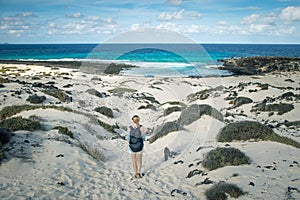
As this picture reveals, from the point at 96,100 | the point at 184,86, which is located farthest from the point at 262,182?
the point at 184,86

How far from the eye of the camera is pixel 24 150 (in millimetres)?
9508

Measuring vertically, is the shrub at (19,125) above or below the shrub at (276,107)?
above

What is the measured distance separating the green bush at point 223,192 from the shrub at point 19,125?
766 centimetres

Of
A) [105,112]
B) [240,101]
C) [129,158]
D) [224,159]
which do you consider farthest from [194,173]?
[240,101]

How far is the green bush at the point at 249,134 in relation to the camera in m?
12.0

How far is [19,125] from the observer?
37.6ft

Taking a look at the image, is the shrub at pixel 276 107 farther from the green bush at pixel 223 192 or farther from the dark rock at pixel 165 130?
the green bush at pixel 223 192

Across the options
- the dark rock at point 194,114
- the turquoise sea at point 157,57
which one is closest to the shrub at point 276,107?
the dark rock at point 194,114

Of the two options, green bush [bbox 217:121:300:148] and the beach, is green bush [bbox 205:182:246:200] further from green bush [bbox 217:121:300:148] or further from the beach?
green bush [bbox 217:121:300:148]

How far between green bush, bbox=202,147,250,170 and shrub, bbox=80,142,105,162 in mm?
3904

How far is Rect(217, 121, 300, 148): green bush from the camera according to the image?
12020 mm

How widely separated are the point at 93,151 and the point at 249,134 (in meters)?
6.62

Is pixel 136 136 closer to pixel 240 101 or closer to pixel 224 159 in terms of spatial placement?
pixel 224 159

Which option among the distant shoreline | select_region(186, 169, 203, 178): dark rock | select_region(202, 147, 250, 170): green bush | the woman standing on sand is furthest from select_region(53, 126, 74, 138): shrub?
the distant shoreline
